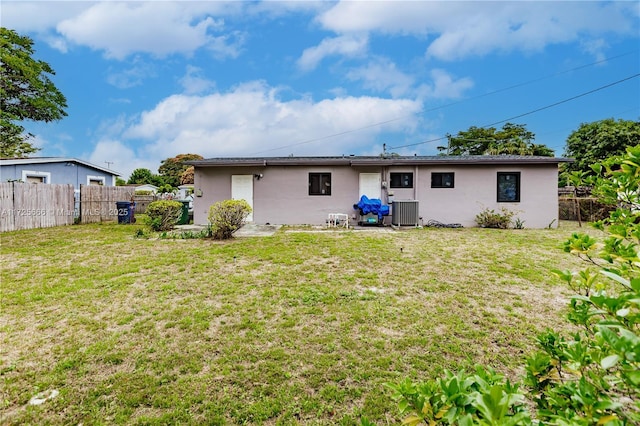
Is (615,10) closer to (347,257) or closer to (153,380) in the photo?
(347,257)

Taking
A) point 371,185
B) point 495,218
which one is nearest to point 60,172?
point 371,185

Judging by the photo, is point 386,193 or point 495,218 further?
point 386,193

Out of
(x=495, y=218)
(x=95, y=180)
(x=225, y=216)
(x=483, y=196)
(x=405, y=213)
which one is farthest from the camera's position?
A: (x=95, y=180)

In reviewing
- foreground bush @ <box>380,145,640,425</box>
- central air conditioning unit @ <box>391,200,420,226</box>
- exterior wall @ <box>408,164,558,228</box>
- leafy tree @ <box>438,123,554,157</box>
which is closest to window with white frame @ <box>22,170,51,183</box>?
central air conditioning unit @ <box>391,200,420,226</box>

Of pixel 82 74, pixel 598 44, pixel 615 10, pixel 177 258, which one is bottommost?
pixel 177 258

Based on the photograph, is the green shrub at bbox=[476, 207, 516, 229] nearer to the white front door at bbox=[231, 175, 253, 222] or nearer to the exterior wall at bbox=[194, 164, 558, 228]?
the exterior wall at bbox=[194, 164, 558, 228]

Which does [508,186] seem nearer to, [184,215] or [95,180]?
[184,215]

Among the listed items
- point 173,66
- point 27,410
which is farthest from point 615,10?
point 173,66

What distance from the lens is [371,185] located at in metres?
12.4

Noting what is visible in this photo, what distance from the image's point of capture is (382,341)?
3.19 metres

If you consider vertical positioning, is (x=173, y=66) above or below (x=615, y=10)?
above

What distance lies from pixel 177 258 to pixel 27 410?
446 cm

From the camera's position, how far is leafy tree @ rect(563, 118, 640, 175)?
19.5m

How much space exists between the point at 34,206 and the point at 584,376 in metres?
15.3
